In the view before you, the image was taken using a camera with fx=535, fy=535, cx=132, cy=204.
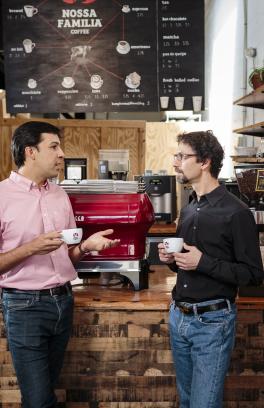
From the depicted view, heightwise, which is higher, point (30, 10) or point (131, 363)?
point (30, 10)

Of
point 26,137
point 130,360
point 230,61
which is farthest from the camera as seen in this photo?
point 230,61

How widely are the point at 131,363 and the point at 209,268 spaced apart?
89 centimetres

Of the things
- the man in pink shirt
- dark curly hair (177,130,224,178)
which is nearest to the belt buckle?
the man in pink shirt

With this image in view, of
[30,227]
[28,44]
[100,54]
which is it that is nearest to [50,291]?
[30,227]

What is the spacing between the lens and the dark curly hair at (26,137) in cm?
215

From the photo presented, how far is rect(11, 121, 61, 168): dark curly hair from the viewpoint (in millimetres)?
2150

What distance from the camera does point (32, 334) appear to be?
6.74 ft

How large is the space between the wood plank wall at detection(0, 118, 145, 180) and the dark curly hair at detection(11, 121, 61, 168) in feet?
14.8

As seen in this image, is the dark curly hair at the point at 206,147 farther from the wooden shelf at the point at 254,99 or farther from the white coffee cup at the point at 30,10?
the white coffee cup at the point at 30,10

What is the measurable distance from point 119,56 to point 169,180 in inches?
54.2

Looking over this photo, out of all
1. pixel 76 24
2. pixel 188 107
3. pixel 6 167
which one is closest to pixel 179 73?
pixel 188 107

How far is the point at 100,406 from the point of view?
2.60m

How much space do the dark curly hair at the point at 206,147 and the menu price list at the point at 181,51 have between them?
334 centimetres

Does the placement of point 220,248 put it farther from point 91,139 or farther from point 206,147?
point 91,139
